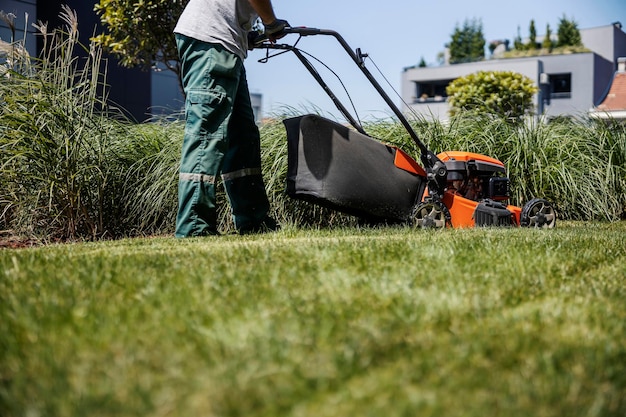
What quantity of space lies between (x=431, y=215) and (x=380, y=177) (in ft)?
1.32

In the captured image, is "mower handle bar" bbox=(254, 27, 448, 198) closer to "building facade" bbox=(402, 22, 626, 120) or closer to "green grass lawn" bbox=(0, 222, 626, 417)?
"green grass lawn" bbox=(0, 222, 626, 417)

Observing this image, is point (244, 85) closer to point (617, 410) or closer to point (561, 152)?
point (561, 152)

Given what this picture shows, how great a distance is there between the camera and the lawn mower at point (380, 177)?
429 centimetres

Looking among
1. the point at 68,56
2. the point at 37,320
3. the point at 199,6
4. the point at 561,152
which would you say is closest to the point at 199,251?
the point at 37,320

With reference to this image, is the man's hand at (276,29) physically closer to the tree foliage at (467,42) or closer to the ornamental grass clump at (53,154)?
the ornamental grass clump at (53,154)

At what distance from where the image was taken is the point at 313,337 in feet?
5.46

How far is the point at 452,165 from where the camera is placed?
4.61 m

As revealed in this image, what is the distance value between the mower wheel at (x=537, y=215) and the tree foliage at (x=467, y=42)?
59368 mm

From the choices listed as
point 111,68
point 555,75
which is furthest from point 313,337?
point 555,75

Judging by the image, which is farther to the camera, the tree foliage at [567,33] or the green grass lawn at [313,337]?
the tree foliage at [567,33]

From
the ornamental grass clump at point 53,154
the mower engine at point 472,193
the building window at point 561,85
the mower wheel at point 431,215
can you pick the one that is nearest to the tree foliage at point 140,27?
the ornamental grass clump at point 53,154

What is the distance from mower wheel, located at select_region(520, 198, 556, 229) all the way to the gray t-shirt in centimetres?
213

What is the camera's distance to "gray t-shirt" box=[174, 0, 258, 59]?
13.9ft

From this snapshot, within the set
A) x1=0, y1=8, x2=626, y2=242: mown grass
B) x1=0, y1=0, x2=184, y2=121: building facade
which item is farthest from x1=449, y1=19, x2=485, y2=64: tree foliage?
x1=0, y1=8, x2=626, y2=242: mown grass
